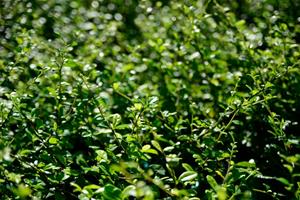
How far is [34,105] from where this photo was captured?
2084 millimetres

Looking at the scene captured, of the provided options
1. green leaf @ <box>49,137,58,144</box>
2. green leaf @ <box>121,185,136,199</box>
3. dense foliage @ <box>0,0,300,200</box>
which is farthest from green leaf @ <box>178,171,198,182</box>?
green leaf @ <box>49,137,58,144</box>

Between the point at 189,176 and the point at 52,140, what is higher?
the point at 189,176

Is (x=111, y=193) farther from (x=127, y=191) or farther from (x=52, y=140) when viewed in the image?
(x=52, y=140)

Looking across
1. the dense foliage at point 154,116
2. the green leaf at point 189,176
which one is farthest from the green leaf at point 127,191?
the green leaf at point 189,176

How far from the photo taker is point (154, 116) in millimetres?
1934

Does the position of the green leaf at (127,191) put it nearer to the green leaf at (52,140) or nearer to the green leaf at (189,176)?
the green leaf at (189,176)

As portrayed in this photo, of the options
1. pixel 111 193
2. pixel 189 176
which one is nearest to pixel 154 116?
pixel 189 176

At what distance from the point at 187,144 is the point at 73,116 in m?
0.48

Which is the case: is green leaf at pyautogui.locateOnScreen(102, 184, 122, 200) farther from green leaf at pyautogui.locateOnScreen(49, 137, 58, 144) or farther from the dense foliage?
green leaf at pyautogui.locateOnScreen(49, 137, 58, 144)

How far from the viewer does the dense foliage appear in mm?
1462

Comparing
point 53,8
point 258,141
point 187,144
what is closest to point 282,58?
point 258,141

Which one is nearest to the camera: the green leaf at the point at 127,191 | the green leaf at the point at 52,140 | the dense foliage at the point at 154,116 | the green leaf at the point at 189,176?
the green leaf at the point at 127,191

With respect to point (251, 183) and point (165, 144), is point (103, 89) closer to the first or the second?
point (165, 144)

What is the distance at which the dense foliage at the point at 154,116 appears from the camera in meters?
1.46
